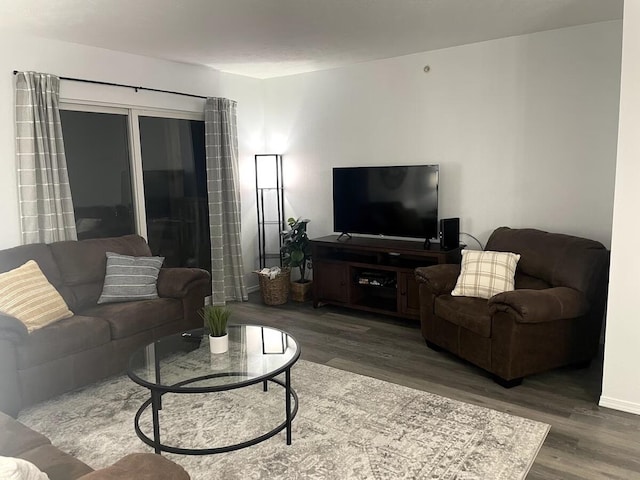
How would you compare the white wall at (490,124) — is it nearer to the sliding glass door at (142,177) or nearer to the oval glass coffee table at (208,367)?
the sliding glass door at (142,177)

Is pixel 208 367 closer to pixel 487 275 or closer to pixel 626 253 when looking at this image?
pixel 487 275

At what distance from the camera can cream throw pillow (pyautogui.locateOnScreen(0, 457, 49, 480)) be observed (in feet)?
3.88

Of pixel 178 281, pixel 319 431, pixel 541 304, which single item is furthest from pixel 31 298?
pixel 541 304

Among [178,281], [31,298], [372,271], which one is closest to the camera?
[31,298]

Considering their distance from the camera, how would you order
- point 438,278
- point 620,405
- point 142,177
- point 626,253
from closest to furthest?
point 626,253, point 620,405, point 438,278, point 142,177

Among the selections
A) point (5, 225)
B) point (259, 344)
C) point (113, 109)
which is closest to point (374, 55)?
point (113, 109)

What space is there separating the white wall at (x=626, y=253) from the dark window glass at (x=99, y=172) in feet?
13.2

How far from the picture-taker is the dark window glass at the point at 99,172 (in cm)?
438

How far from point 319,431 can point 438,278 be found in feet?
5.34

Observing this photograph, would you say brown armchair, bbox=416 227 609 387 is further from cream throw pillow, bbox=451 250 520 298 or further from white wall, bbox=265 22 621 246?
white wall, bbox=265 22 621 246

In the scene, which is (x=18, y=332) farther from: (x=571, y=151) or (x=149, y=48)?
(x=571, y=151)

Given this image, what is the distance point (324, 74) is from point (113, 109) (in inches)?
86.9

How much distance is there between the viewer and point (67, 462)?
1.86m

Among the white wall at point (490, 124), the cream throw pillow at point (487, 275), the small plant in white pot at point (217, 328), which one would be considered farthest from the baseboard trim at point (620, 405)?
the small plant in white pot at point (217, 328)
